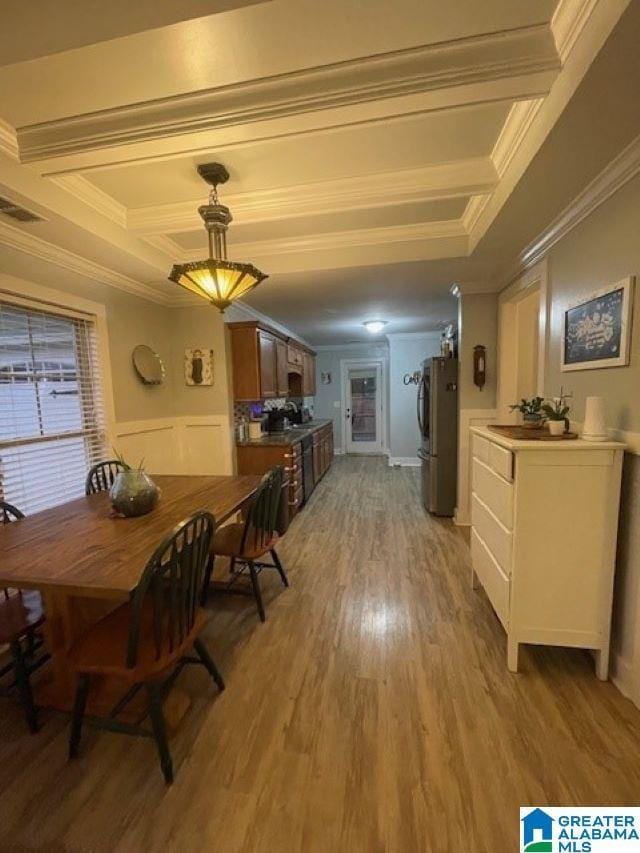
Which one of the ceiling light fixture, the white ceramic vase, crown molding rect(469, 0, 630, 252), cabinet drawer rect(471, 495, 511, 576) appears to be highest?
crown molding rect(469, 0, 630, 252)

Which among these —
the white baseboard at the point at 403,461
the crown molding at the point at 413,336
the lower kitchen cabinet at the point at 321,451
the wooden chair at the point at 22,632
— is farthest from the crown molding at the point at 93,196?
the white baseboard at the point at 403,461

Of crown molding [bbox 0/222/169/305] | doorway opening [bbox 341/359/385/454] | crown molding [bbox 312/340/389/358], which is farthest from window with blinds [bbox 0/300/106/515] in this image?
doorway opening [bbox 341/359/385/454]

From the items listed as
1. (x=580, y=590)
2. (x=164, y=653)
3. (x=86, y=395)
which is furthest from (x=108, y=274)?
(x=580, y=590)

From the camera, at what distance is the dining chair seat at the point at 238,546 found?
226 cm

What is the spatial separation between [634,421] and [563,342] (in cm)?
78

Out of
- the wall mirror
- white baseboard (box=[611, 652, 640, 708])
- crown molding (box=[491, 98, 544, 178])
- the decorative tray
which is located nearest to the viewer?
crown molding (box=[491, 98, 544, 178])

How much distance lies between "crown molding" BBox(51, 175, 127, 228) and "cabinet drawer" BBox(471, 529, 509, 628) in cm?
308

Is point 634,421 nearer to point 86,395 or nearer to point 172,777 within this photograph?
point 172,777

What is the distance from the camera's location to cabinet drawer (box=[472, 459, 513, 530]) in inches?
70.9

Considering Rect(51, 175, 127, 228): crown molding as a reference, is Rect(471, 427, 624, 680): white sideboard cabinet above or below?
below

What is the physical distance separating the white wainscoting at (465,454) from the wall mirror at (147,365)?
3.05 m

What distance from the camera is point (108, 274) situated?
2.91m

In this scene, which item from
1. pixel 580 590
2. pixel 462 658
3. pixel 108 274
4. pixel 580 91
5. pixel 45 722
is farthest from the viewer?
pixel 108 274

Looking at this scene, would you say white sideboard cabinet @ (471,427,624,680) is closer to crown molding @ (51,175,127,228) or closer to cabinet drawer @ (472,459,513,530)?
cabinet drawer @ (472,459,513,530)
